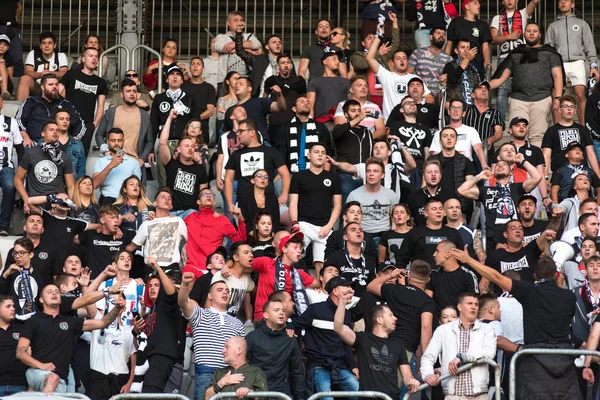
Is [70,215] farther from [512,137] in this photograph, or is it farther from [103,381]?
[512,137]

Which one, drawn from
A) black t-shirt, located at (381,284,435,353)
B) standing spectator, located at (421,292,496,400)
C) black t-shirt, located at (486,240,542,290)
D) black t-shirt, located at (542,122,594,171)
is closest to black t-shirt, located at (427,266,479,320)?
black t-shirt, located at (381,284,435,353)

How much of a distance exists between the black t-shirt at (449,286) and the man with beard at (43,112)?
5.49 meters

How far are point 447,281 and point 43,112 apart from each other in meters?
6.08

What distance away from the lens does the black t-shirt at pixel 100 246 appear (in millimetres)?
15547

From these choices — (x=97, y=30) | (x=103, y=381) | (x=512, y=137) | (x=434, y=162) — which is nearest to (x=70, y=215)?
(x=103, y=381)

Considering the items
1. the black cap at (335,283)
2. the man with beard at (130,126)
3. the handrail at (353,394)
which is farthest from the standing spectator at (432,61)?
the handrail at (353,394)

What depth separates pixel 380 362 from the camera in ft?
43.3

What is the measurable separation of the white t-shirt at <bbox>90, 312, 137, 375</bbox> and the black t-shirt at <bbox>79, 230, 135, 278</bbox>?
138 cm

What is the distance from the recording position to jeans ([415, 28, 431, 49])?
20781 mm

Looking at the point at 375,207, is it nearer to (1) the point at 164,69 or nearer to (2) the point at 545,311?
(2) the point at 545,311

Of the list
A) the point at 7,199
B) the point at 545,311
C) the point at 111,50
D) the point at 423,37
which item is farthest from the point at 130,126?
the point at 545,311

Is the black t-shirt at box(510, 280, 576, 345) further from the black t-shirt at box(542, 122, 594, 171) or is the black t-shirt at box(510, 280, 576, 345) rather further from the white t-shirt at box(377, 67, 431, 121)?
the white t-shirt at box(377, 67, 431, 121)

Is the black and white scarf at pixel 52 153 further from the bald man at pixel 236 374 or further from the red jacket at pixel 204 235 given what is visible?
the bald man at pixel 236 374

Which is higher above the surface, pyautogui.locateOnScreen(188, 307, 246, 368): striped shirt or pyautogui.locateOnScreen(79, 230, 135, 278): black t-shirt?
pyautogui.locateOnScreen(79, 230, 135, 278): black t-shirt
